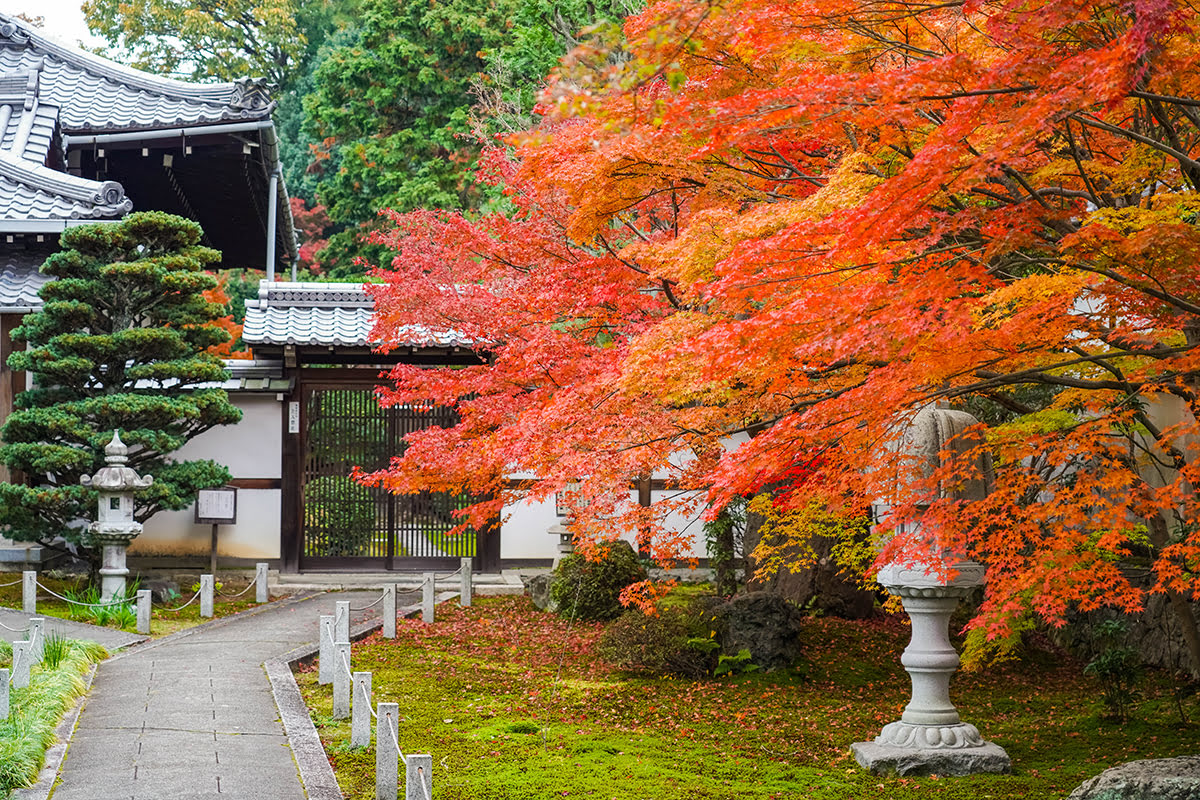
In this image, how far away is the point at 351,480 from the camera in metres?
17.6

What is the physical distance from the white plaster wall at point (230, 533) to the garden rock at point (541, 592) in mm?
4625

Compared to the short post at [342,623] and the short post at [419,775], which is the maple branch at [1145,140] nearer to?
the short post at [419,775]

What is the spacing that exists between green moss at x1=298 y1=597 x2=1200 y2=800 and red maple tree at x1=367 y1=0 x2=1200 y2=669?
115cm

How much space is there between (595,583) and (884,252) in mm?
8369

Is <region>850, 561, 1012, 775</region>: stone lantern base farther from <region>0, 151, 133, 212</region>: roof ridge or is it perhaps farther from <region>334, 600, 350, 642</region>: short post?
<region>0, 151, 133, 212</region>: roof ridge

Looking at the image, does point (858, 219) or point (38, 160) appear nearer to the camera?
point (858, 219)

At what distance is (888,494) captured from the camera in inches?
324

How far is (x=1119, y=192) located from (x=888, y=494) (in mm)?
2524

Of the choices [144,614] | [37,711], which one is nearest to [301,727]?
[37,711]

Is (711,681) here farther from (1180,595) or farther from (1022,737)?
(1180,595)

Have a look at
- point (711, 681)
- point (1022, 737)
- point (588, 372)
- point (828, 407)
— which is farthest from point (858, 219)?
point (711, 681)

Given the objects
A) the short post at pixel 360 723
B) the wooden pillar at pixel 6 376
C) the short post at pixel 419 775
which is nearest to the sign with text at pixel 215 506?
the wooden pillar at pixel 6 376

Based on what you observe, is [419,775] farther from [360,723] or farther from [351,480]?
[351,480]

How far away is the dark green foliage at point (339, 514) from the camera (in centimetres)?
1764
